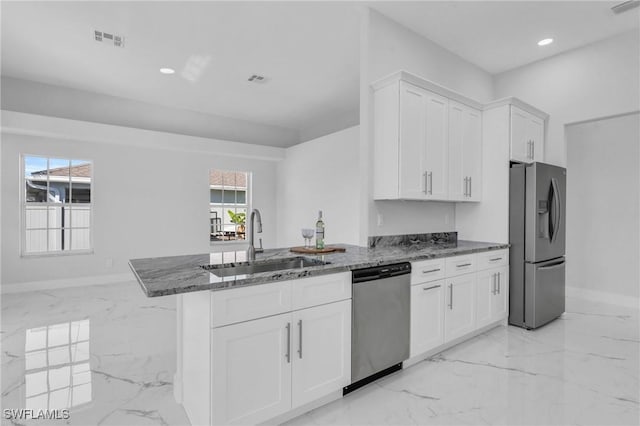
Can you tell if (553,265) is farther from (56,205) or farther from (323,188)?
(56,205)

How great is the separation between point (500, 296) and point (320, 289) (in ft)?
7.71

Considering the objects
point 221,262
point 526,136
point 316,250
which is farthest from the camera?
point 526,136

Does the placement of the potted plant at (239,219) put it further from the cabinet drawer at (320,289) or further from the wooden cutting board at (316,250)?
the cabinet drawer at (320,289)

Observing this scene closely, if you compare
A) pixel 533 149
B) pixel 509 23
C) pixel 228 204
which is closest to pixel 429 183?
pixel 533 149

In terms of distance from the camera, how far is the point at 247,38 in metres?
3.70

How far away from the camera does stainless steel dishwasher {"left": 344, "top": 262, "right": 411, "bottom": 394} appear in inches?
87.5

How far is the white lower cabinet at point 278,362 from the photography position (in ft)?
5.48

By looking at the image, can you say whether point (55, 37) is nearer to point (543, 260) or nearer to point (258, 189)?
point (258, 189)

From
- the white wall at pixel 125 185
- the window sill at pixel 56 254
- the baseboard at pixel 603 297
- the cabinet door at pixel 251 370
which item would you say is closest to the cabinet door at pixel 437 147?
the cabinet door at pixel 251 370

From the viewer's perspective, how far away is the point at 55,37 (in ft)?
12.1

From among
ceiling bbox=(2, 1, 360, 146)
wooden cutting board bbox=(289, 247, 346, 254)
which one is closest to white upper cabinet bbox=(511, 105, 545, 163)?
ceiling bbox=(2, 1, 360, 146)

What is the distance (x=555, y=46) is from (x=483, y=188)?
1830 millimetres

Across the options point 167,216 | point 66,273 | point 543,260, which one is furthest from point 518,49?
point 66,273

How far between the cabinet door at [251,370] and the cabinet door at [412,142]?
1723mm
